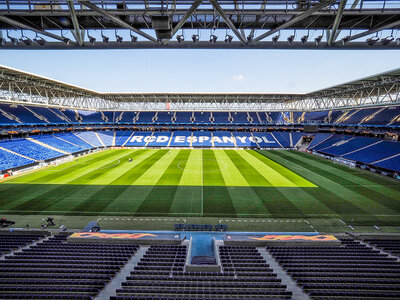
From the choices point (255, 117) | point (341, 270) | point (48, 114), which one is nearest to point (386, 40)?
point (341, 270)

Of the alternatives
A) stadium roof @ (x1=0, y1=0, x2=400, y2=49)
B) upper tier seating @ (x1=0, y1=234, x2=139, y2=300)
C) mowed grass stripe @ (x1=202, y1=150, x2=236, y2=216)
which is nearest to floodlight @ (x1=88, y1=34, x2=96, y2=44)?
stadium roof @ (x1=0, y1=0, x2=400, y2=49)

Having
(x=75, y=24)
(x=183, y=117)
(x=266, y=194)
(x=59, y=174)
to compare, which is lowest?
(x=266, y=194)

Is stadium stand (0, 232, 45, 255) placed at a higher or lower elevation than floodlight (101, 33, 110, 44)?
lower

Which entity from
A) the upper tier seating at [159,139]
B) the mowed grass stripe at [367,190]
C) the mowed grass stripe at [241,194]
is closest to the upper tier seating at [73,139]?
the upper tier seating at [159,139]

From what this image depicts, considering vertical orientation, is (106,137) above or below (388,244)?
above

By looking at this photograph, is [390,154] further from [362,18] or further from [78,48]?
[78,48]

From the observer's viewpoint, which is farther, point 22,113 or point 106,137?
point 106,137

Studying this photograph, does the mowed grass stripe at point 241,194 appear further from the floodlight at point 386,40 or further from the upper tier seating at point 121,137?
the upper tier seating at point 121,137

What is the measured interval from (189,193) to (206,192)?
1976 millimetres

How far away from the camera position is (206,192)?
21922 millimetres

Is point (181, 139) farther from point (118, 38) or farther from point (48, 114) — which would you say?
point (118, 38)

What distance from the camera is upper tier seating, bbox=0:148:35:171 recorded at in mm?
A: 28694

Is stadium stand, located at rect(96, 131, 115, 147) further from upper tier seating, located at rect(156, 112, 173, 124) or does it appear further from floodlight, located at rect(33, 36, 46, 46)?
floodlight, located at rect(33, 36, 46, 46)

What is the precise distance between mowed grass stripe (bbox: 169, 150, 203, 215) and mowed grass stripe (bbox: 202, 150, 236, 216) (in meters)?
0.62
